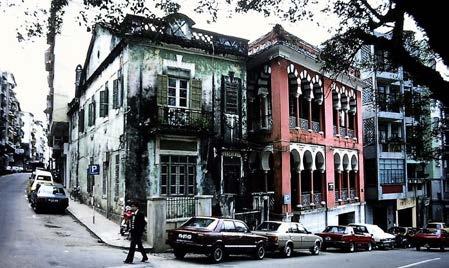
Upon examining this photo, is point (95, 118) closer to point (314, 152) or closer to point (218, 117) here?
point (218, 117)

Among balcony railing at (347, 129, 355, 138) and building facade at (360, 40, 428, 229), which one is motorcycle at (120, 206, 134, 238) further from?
building facade at (360, 40, 428, 229)

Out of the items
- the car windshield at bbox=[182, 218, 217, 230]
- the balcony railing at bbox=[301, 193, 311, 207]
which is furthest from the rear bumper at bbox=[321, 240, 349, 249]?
the car windshield at bbox=[182, 218, 217, 230]

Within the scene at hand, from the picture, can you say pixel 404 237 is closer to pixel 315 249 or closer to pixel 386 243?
pixel 386 243

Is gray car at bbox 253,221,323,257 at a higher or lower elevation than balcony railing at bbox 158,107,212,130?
lower

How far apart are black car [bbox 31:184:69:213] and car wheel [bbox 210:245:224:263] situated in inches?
517

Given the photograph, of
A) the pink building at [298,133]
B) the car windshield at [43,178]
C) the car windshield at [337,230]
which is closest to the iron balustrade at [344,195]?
the pink building at [298,133]

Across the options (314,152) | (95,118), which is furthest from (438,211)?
(95,118)

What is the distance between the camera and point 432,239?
2678 centimetres

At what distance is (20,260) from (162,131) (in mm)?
9304

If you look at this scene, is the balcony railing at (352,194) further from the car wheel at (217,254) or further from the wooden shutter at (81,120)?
the wooden shutter at (81,120)

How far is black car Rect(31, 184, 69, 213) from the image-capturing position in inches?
957

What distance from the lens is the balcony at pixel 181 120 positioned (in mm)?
20875

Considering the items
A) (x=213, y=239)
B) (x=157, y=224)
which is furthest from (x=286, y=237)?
(x=157, y=224)

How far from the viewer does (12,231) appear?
1756 centimetres
